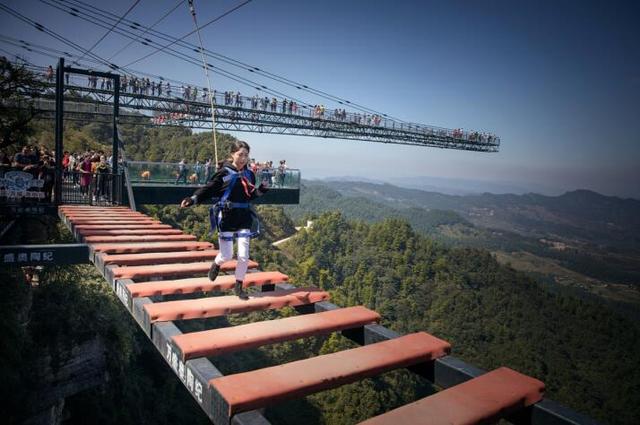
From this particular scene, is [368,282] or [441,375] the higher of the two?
[441,375]

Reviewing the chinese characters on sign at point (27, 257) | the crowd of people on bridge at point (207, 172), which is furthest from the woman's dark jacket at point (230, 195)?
the crowd of people on bridge at point (207, 172)

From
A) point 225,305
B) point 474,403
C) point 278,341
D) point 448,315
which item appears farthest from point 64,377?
point 448,315

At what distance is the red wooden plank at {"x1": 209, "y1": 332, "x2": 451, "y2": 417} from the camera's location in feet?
7.97

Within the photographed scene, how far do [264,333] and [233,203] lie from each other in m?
1.74

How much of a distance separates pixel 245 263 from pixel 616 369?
123 meters

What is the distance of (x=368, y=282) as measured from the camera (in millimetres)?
113125

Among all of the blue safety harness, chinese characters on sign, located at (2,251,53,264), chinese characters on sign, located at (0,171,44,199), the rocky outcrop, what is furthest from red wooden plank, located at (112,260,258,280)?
the rocky outcrop

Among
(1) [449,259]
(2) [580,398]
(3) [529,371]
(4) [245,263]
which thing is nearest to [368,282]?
(1) [449,259]

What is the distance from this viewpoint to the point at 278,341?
3373 millimetres

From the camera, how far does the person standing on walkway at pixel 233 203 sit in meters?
4.64

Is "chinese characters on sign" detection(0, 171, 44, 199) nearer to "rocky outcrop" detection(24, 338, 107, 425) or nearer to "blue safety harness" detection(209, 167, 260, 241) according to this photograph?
"rocky outcrop" detection(24, 338, 107, 425)

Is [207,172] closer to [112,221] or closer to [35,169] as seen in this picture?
[35,169]

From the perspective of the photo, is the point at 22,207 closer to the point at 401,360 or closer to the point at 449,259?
the point at 401,360

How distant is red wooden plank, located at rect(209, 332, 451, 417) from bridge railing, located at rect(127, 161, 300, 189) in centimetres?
1640
